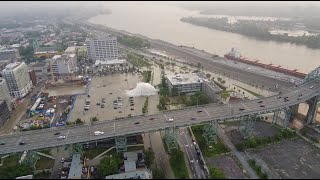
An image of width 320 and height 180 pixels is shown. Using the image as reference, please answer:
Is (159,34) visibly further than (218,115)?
Yes

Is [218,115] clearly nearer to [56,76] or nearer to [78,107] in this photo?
[78,107]

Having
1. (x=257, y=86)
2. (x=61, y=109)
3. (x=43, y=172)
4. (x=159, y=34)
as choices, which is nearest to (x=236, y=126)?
(x=257, y=86)

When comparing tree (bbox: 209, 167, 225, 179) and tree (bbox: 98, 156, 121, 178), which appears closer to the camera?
tree (bbox: 209, 167, 225, 179)

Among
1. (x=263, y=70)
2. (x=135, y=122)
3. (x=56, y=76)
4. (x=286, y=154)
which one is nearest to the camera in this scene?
(x=286, y=154)

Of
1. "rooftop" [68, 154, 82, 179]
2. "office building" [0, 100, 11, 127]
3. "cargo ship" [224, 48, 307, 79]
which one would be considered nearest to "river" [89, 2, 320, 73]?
"cargo ship" [224, 48, 307, 79]

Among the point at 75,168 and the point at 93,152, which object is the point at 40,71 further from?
the point at 75,168

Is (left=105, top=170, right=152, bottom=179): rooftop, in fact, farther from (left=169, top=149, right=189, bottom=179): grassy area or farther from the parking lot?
the parking lot

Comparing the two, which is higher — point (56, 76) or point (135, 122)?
point (135, 122)
